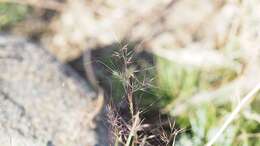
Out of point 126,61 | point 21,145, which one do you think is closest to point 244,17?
point 126,61

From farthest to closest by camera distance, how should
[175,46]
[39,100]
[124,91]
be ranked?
[175,46], [39,100], [124,91]

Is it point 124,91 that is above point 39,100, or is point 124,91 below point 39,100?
above

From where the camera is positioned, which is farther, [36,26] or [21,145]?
[36,26]

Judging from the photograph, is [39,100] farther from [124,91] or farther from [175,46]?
[175,46]

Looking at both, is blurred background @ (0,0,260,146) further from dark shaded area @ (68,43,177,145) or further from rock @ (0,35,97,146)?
rock @ (0,35,97,146)

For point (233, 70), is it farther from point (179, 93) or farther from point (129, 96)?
point (129, 96)

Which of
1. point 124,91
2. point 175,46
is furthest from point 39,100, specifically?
point 175,46

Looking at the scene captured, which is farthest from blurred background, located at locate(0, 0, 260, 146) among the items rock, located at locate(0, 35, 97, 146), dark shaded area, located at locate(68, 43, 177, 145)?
rock, located at locate(0, 35, 97, 146)
